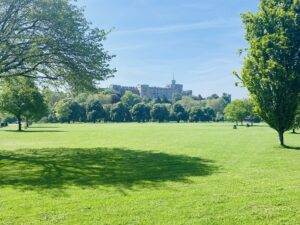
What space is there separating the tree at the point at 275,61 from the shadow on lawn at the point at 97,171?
1484cm

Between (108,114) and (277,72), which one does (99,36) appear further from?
(108,114)

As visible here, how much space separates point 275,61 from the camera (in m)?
33.2

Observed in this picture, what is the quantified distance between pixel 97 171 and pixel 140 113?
6092 inches

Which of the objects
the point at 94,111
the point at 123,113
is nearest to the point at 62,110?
the point at 94,111

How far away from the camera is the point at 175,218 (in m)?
9.50

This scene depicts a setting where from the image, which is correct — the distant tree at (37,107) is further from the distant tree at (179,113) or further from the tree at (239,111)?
the distant tree at (179,113)

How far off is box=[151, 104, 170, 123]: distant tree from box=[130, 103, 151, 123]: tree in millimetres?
3602

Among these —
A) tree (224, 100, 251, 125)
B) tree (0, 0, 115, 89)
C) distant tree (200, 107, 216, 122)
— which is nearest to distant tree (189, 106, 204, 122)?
distant tree (200, 107, 216, 122)

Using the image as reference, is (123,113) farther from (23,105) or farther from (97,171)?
(97,171)

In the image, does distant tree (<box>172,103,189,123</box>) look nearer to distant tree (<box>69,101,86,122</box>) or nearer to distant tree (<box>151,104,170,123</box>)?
distant tree (<box>151,104,170,123</box>)

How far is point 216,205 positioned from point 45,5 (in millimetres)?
20053

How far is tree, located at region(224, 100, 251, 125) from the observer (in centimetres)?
12001

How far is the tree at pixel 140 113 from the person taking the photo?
17238 cm

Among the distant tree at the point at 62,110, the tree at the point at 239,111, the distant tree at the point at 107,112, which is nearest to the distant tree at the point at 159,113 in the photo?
the distant tree at the point at 107,112
